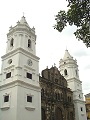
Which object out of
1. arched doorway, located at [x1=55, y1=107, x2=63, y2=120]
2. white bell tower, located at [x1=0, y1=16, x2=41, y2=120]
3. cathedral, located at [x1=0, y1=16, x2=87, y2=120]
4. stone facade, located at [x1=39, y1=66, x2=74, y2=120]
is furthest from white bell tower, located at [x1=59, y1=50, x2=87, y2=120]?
white bell tower, located at [x1=0, y1=16, x2=41, y2=120]

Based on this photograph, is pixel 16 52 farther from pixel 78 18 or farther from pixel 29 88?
pixel 78 18

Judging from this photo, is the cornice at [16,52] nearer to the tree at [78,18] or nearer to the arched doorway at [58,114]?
the arched doorway at [58,114]

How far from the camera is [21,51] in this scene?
28.7 metres

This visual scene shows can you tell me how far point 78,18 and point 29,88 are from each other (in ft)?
62.2

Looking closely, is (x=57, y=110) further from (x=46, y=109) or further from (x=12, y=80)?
(x=12, y=80)

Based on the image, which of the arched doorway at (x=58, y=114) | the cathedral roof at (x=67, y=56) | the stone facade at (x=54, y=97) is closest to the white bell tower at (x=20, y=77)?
the stone facade at (x=54, y=97)

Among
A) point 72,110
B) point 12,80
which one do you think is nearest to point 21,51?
point 12,80

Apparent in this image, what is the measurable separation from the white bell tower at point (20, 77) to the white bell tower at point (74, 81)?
1295 cm

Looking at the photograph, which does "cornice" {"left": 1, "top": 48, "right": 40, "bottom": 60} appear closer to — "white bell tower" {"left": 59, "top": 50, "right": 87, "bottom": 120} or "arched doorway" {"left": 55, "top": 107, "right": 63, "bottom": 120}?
"arched doorway" {"left": 55, "top": 107, "right": 63, "bottom": 120}

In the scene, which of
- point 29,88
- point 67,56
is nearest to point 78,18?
Result: point 29,88

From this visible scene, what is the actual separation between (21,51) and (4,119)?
10886 mm

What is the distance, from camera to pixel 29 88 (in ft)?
89.8

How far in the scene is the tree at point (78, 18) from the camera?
9.85m

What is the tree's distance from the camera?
388 inches
